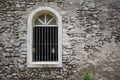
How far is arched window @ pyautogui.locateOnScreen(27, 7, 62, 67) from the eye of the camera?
7.54 m

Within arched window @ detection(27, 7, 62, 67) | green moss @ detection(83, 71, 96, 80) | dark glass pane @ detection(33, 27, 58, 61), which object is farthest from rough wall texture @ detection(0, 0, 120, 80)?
dark glass pane @ detection(33, 27, 58, 61)

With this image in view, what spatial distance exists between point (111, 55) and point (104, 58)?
0.27 m

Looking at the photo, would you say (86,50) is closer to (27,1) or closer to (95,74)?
(95,74)

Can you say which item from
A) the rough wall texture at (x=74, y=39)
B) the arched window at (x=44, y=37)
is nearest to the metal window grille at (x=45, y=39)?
the arched window at (x=44, y=37)

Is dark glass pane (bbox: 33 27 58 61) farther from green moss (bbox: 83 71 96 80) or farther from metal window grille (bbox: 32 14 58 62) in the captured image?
green moss (bbox: 83 71 96 80)

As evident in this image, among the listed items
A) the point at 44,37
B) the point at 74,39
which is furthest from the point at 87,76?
the point at 44,37

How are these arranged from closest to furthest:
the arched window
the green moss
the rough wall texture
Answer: the green moss → the rough wall texture → the arched window

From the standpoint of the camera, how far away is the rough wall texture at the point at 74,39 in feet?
24.3

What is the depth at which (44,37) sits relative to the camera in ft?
25.5

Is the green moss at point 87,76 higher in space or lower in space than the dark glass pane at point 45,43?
lower

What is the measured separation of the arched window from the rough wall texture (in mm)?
178

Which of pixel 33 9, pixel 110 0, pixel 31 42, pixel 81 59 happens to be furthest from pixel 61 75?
pixel 110 0

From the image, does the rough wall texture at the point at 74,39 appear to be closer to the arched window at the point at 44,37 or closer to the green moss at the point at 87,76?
the arched window at the point at 44,37

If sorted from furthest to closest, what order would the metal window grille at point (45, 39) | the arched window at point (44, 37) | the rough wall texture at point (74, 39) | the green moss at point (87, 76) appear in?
the metal window grille at point (45, 39) → the arched window at point (44, 37) → the rough wall texture at point (74, 39) → the green moss at point (87, 76)
